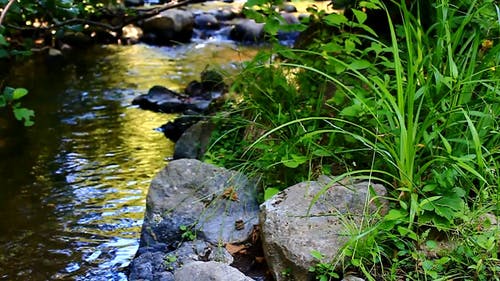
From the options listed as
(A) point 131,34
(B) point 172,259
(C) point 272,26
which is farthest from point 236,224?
(A) point 131,34

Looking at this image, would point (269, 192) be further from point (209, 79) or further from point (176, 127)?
→ point (209, 79)

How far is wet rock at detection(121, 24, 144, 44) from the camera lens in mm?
11102

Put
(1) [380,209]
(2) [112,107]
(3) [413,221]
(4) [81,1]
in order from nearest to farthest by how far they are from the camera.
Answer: (3) [413,221], (1) [380,209], (4) [81,1], (2) [112,107]

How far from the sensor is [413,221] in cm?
232

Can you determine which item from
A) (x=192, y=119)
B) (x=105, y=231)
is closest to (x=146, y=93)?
(x=192, y=119)

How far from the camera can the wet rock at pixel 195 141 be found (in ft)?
15.2

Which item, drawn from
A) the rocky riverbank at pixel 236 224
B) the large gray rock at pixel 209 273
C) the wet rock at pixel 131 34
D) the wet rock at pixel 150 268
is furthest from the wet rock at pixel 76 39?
the large gray rock at pixel 209 273

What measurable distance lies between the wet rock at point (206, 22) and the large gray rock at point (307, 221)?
35.1 feet

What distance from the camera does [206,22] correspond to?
13.1 metres

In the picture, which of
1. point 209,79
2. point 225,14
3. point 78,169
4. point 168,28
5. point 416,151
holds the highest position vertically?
point 416,151

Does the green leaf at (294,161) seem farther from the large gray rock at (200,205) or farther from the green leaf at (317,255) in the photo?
the green leaf at (317,255)

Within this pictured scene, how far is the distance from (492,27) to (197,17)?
1088 cm

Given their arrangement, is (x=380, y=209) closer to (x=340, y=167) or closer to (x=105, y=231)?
(x=340, y=167)

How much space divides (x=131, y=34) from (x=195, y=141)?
716 centimetres
